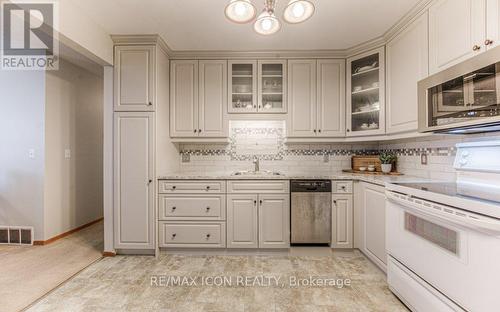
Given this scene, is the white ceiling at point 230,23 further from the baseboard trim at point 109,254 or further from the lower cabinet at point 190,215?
the baseboard trim at point 109,254

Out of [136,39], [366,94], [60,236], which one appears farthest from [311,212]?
[60,236]

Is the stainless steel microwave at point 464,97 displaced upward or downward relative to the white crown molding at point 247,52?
downward

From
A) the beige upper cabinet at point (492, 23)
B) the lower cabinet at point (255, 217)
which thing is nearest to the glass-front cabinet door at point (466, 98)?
the beige upper cabinet at point (492, 23)

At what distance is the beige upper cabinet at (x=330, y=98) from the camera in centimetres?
305

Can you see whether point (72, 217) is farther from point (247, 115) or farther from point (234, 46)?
point (234, 46)

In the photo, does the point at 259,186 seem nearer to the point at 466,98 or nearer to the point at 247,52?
the point at 247,52

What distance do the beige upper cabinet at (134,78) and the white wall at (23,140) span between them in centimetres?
Result: 122

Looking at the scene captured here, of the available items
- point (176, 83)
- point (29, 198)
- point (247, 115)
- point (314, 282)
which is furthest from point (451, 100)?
point (29, 198)

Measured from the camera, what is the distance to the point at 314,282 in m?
2.21

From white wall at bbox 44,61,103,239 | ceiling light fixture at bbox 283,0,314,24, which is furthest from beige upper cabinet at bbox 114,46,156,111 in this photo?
ceiling light fixture at bbox 283,0,314,24

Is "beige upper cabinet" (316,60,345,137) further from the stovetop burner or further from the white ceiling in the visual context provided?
the stovetop burner

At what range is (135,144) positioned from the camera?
2691mm

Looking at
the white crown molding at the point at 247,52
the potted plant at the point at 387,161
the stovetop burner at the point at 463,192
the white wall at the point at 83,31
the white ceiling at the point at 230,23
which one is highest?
the white ceiling at the point at 230,23

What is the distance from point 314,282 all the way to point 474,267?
4.10 ft
